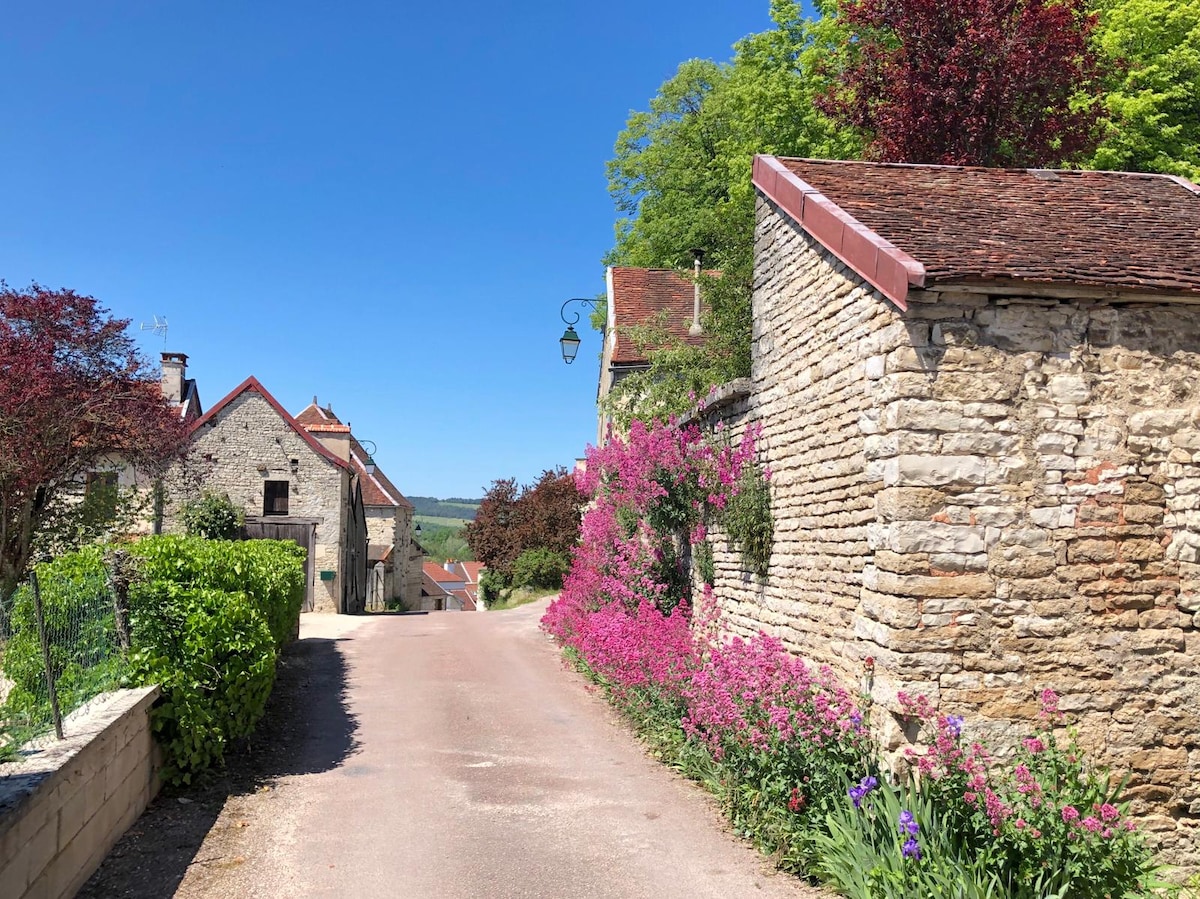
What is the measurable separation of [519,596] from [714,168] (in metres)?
14.3

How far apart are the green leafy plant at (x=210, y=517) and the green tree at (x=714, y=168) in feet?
46.1

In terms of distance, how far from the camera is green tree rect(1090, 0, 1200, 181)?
1609 centimetres

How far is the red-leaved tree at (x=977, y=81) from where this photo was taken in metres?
13.1

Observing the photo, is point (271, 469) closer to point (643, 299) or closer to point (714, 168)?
point (643, 299)

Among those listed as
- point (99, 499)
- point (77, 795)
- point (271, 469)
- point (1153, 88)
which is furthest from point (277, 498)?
point (1153, 88)

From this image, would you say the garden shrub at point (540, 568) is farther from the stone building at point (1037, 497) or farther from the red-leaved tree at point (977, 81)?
the stone building at point (1037, 497)

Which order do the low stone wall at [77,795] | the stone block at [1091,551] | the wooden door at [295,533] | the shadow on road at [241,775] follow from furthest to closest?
1. the wooden door at [295,533]
2. the stone block at [1091,551]
3. the shadow on road at [241,775]
4. the low stone wall at [77,795]

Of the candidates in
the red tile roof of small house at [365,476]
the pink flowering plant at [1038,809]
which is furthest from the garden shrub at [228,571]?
the red tile roof of small house at [365,476]

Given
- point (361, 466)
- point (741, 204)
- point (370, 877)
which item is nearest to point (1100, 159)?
point (741, 204)

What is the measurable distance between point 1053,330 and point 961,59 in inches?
359

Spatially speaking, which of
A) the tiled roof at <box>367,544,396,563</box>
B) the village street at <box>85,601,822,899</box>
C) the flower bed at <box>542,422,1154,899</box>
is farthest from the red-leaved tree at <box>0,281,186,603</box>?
the tiled roof at <box>367,544,396,563</box>

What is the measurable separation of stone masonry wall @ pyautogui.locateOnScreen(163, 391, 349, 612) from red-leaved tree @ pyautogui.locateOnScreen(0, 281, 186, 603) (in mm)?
11929

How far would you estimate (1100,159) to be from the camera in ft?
54.0

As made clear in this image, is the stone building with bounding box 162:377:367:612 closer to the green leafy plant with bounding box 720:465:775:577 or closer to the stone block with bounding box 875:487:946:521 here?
the green leafy plant with bounding box 720:465:775:577
